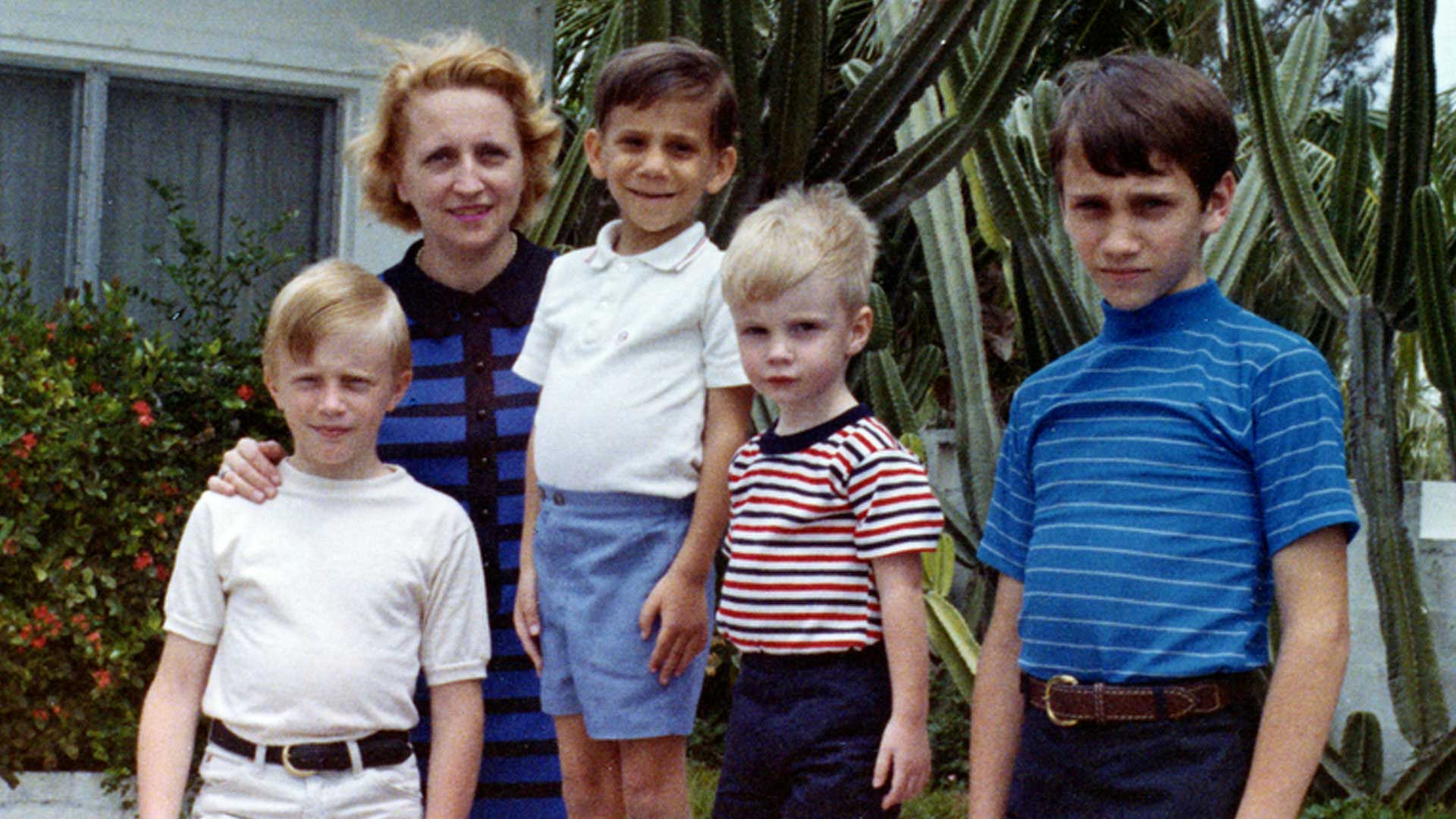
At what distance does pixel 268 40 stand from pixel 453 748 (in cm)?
414

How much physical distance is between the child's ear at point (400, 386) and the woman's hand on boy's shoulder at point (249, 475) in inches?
7.7

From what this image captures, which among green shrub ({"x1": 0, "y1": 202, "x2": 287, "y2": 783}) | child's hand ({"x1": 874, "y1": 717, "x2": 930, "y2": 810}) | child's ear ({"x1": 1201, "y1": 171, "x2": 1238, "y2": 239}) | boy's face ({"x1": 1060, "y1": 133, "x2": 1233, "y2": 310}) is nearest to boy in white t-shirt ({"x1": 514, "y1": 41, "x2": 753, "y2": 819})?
child's hand ({"x1": 874, "y1": 717, "x2": 930, "y2": 810})

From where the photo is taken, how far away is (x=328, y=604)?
2352mm

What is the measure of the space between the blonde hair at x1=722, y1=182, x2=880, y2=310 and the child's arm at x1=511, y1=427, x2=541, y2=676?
0.47 metres

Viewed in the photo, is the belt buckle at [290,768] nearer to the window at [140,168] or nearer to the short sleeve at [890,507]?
the short sleeve at [890,507]

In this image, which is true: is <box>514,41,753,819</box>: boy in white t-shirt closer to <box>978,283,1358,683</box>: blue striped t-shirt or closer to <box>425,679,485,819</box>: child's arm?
<box>425,679,485,819</box>: child's arm

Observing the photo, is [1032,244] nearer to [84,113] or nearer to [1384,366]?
[1384,366]

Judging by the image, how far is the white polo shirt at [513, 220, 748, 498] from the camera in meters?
2.47

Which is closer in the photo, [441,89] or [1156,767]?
[1156,767]

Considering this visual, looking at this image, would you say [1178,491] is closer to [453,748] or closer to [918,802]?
[453,748]

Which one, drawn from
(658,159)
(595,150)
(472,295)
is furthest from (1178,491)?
(472,295)

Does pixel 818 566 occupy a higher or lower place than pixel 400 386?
lower

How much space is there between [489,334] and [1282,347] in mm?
1334

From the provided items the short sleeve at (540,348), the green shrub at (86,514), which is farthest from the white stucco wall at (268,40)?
the short sleeve at (540,348)
